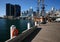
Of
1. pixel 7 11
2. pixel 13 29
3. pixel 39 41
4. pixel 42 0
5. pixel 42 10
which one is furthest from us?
pixel 7 11

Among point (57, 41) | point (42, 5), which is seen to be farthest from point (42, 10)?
point (57, 41)

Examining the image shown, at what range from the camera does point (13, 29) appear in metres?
9.03

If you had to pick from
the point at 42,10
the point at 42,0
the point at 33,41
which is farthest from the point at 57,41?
the point at 42,10

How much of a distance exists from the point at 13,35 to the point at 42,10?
2018 inches

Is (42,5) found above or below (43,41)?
above

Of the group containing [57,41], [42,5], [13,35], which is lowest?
[57,41]

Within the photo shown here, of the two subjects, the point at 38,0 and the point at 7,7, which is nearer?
the point at 38,0

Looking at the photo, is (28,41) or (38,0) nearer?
(28,41)

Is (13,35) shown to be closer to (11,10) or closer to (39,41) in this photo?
(39,41)

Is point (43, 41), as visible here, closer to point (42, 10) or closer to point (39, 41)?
point (39, 41)

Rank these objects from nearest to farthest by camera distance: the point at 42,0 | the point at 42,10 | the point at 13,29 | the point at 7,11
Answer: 1. the point at 13,29
2. the point at 42,0
3. the point at 42,10
4. the point at 7,11

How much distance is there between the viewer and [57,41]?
32.3 ft

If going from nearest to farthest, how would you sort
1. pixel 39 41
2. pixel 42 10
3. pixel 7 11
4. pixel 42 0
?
pixel 39 41 → pixel 42 0 → pixel 42 10 → pixel 7 11

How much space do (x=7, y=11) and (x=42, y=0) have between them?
151 m
